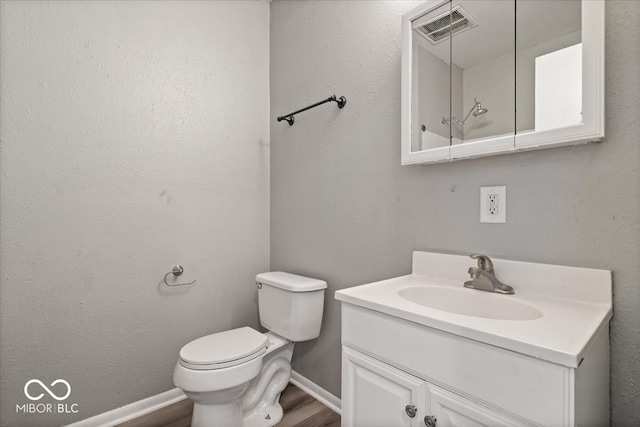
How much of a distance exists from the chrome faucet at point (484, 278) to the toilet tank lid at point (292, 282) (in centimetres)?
80

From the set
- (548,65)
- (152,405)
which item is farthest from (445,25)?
(152,405)

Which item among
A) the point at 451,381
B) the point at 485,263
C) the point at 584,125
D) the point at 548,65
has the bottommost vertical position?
the point at 451,381

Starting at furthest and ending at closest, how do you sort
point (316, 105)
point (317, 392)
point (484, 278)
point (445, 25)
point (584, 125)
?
point (317, 392) → point (316, 105) → point (445, 25) → point (484, 278) → point (584, 125)

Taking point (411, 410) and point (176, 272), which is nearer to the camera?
point (411, 410)

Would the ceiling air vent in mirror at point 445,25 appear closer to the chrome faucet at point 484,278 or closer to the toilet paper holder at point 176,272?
the chrome faucet at point 484,278

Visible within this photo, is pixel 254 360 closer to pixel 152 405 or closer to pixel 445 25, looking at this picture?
pixel 152 405

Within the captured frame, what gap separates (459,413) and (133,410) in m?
1.68

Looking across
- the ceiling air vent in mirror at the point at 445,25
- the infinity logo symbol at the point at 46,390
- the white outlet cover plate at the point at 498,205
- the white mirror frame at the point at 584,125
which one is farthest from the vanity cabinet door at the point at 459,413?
the infinity logo symbol at the point at 46,390

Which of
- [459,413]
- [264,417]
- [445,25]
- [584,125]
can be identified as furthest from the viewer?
[264,417]

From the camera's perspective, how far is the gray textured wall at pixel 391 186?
90 cm

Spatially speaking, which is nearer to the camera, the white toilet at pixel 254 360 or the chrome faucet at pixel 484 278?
the chrome faucet at pixel 484 278

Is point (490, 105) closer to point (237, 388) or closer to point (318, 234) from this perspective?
point (318, 234)

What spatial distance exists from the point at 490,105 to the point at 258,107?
1497 mm

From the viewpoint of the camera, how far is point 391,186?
1.47m
